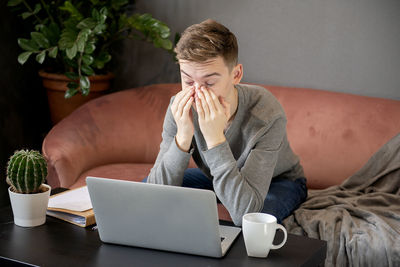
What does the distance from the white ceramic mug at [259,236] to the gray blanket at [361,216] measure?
1.86 ft

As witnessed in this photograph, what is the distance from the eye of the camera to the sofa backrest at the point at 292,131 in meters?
2.32

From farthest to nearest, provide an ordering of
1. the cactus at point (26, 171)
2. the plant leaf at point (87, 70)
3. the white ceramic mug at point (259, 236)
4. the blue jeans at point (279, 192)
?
the plant leaf at point (87, 70), the blue jeans at point (279, 192), the cactus at point (26, 171), the white ceramic mug at point (259, 236)

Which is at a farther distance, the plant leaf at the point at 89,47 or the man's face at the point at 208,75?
the plant leaf at the point at 89,47

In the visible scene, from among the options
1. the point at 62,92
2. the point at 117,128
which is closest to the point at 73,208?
the point at 117,128

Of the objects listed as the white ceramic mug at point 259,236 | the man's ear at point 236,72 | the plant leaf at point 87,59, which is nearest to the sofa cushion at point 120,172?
the plant leaf at point 87,59

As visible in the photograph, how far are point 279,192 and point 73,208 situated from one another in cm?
71

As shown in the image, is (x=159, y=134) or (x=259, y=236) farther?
(x=159, y=134)

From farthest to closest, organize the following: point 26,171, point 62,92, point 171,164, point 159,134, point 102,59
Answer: point 62,92
point 102,59
point 159,134
point 171,164
point 26,171

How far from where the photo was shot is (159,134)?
105 inches

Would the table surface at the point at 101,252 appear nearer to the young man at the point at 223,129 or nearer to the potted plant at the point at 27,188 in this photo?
the potted plant at the point at 27,188

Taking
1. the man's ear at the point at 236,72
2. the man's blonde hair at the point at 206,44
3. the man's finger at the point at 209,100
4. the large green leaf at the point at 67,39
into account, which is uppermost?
the man's blonde hair at the point at 206,44

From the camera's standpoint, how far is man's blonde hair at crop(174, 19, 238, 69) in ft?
5.24

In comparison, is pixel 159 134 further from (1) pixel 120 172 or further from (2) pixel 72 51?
(2) pixel 72 51

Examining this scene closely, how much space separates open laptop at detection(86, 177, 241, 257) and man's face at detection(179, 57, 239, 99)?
455 millimetres
